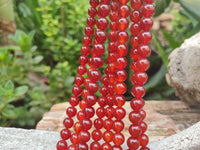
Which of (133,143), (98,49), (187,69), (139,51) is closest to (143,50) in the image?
(139,51)

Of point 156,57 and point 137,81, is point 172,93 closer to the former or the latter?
point 156,57

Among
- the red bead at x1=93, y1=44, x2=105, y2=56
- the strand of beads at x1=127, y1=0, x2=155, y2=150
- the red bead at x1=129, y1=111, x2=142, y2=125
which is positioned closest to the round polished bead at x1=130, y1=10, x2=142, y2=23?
the strand of beads at x1=127, y1=0, x2=155, y2=150

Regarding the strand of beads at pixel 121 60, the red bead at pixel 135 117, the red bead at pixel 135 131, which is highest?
the strand of beads at pixel 121 60

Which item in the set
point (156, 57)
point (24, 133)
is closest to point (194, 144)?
point (24, 133)

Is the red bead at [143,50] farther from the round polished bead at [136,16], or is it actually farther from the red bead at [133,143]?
the red bead at [133,143]

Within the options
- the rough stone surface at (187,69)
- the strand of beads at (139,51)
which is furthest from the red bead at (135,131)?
the rough stone surface at (187,69)

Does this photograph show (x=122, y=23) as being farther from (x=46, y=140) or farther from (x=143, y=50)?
(x=46, y=140)
